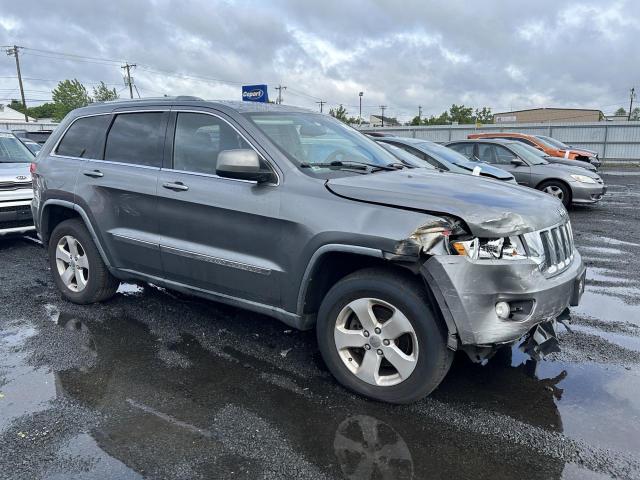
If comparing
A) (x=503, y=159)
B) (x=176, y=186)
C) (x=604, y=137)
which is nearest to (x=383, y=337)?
(x=176, y=186)

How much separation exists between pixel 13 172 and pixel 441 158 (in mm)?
6822

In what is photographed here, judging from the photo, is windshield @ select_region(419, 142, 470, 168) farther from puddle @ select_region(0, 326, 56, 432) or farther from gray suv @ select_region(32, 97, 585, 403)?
puddle @ select_region(0, 326, 56, 432)

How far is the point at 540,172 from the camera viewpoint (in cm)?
1132

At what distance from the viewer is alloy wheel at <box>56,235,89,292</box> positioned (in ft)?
16.4

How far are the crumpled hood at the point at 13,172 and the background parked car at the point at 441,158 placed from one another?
570cm

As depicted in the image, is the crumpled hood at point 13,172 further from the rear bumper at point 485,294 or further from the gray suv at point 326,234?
the rear bumper at point 485,294

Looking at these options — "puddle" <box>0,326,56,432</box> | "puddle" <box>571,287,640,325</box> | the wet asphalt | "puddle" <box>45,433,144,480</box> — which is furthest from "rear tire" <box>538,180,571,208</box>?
"puddle" <box>45,433,144,480</box>

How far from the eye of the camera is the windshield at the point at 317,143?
3.78 meters

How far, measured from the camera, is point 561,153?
1708 cm

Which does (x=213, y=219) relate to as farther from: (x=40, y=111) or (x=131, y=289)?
(x=40, y=111)

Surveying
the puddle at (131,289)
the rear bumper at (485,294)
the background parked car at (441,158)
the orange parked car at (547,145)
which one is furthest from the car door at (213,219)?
the orange parked car at (547,145)

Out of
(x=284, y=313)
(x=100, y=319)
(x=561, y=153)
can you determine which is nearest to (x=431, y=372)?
(x=284, y=313)

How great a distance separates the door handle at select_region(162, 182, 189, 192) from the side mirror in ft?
1.85

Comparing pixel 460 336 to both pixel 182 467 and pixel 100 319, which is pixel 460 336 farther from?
pixel 100 319
